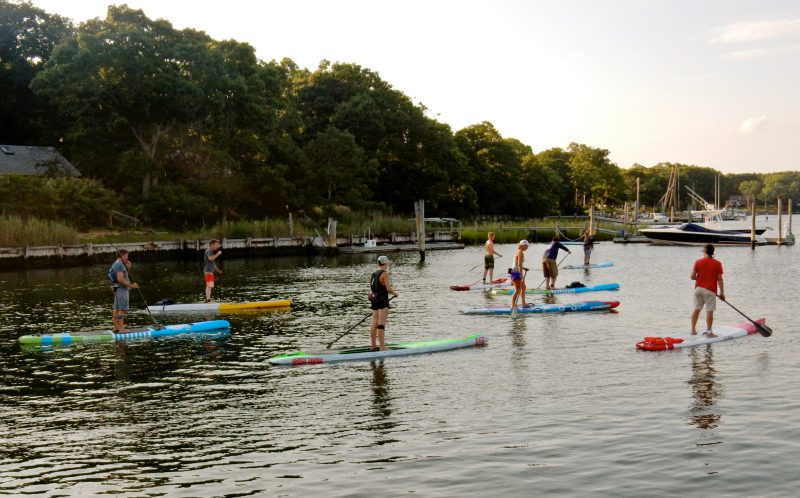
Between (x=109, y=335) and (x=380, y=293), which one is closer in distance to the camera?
(x=380, y=293)

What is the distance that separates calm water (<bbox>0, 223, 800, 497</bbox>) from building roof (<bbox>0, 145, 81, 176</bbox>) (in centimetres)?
4154

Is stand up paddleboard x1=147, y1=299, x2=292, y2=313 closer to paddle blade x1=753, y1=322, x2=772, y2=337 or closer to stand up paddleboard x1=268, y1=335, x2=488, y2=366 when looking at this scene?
stand up paddleboard x1=268, y1=335, x2=488, y2=366

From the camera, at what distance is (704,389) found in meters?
14.6

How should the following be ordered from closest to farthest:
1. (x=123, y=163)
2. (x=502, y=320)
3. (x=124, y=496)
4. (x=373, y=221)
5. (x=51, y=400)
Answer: (x=124, y=496) < (x=51, y=400) < (x=502, y=320) < (x=123, y=163) < (x=373, y=221)

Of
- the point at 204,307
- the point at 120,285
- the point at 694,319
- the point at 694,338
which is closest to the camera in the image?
the point at 694,338

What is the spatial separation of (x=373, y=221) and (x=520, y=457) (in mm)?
58121

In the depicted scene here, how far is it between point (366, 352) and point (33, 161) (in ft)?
188

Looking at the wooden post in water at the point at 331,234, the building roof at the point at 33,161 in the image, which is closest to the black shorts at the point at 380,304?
the wooden post in water at the point at 331,234

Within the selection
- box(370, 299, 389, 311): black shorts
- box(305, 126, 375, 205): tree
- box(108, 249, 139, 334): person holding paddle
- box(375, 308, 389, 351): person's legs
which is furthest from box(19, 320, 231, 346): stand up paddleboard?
box(305, 126, 375, 205): tree

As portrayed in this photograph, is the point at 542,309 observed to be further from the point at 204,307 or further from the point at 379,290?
the point at 204,307

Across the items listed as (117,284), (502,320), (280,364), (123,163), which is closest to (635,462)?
(280,364)

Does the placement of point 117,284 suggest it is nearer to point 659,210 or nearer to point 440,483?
point 440,483

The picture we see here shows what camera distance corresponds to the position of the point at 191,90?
2470 inches

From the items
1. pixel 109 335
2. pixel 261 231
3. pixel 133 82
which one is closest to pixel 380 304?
pixel 109 335
